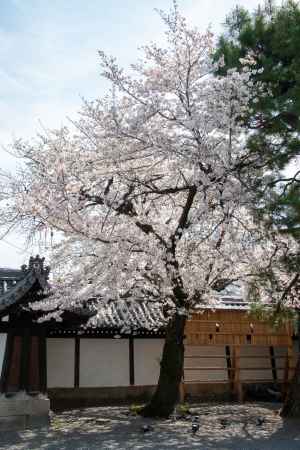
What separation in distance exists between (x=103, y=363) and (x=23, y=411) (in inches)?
194

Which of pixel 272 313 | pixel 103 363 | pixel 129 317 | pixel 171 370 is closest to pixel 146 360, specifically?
pixel 103 363

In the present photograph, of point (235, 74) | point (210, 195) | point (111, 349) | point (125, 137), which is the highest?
point (235, 74)

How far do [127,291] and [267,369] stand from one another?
8.28 metres

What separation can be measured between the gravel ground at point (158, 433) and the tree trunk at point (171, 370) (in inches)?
13.7

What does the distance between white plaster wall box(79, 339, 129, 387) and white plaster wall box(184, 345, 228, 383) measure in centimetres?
237

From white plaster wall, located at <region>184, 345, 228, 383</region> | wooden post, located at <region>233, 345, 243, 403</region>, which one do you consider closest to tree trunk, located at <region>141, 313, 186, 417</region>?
wooden post, located at <region>233, 345, 243, 403</region>

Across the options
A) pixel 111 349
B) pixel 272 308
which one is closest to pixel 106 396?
pixel 111 349

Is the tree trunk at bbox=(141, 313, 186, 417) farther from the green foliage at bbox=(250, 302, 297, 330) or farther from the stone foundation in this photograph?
the stone foundation

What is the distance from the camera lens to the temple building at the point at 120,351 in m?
11.7

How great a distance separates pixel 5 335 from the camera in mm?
11883

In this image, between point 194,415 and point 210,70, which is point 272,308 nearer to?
point 194,415

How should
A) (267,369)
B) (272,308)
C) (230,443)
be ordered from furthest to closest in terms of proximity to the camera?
(267,369) → (272,308) → (230,443)

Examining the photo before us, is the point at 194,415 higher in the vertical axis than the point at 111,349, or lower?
lower

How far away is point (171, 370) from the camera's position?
1088 centimetres
